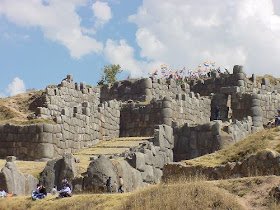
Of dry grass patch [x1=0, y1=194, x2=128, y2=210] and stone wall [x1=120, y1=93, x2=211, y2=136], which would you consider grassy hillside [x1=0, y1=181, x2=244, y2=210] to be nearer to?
dry grass patch [x1=0, y1=194, x2=128, y2=210]

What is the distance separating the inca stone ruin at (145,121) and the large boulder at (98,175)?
0.04m

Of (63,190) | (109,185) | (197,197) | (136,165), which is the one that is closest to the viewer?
(197,197)

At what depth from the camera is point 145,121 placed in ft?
120

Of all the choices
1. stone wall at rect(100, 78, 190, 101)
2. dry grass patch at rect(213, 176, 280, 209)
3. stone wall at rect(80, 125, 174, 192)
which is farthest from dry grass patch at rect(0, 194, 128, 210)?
stone wall at rect(100, 78, 190, 101)

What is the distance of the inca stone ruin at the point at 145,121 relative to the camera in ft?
91.8

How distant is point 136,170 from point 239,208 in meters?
10.6

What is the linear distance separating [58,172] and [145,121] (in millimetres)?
13898

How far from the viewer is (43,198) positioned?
760 inches

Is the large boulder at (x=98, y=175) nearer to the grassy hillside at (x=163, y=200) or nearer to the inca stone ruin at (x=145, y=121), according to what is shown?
the inca stone ruin at (x=145, y=121)

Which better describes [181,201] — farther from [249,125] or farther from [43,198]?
[249,125]

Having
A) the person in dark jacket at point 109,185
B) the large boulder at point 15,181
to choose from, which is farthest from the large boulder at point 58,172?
the person in dark jacket at point 109,185

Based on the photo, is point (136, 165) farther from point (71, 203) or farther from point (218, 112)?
point (218, 112)

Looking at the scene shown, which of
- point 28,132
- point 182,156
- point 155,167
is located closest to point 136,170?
point 155,167

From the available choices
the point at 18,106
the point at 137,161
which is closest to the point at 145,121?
the point at 137,161
